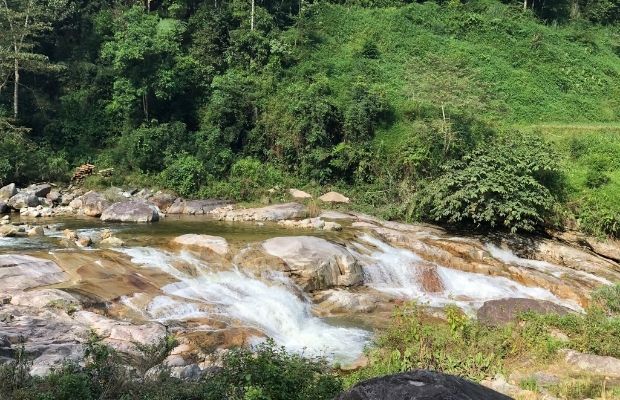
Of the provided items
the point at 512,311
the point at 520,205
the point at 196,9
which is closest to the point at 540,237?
the point at 520,205

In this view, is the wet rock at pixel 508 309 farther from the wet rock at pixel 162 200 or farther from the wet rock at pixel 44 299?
the wet rock at pixel 162 200

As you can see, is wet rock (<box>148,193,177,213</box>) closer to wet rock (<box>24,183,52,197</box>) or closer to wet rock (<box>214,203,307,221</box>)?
wet rock (<box>214,203,307,221</box>)

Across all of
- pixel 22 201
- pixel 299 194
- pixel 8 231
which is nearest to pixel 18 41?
pixel 22 201

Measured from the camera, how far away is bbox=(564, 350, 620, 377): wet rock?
8953mm

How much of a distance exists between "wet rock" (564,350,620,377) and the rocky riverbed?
110 inches

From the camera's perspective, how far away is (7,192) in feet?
77.2

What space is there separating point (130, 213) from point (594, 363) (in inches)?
707

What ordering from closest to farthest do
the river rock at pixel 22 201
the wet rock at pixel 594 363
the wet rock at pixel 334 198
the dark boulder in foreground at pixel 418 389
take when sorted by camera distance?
the dark boulder in foreground at pixel 418 389 < the wet rock at pixel 594 363 < the river rock at pixel 22 201 < the wet rock at pixel 334 198

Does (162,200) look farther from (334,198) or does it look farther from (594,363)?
(594,363)

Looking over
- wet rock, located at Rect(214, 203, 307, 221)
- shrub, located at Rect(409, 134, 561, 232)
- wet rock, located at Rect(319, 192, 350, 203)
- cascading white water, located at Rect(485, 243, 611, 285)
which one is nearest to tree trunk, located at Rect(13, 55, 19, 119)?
wet rock, located at Rect(214, 203, 307, 221)

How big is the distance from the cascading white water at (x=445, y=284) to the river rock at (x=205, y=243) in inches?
177

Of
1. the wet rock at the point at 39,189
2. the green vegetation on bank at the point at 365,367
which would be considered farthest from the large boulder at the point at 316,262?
the wet rock at the point at 39,189

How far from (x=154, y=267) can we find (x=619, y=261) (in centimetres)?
1681

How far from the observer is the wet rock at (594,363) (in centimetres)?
895
